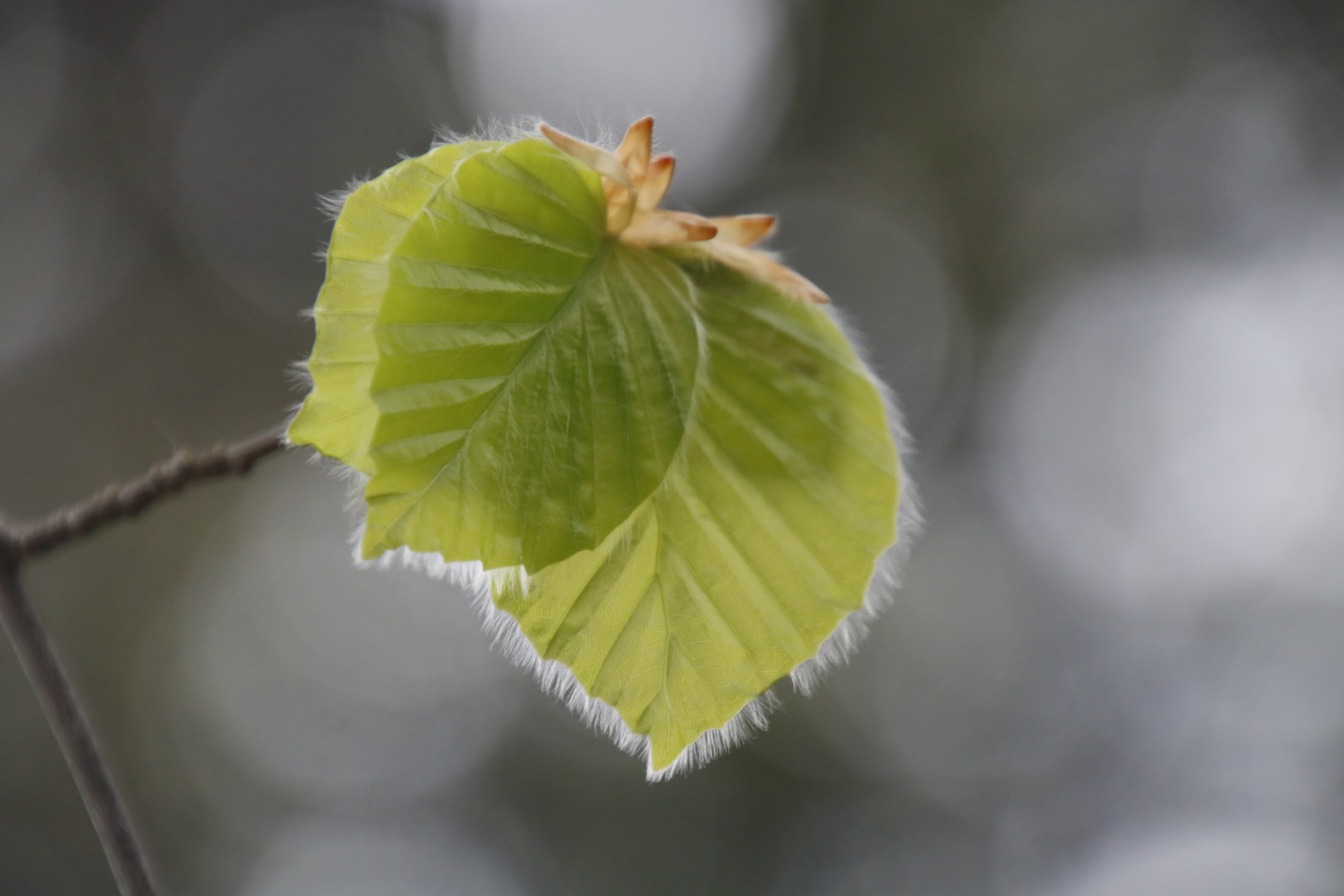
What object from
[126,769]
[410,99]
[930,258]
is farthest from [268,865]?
[930,258]

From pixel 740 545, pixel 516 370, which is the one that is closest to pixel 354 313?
pixel 516 370

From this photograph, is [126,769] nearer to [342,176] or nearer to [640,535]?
[342,176]

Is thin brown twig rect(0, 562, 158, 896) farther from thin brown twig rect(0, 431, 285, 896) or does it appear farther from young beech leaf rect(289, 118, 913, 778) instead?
young beech leaf rect(289, 118, 913, 778)

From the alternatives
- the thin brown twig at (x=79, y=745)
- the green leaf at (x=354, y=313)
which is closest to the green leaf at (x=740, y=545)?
the green leaf at (x=354, y=313)

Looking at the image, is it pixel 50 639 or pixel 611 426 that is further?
pixel 50 639

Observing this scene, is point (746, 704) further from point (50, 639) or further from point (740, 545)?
point (50, 639)
